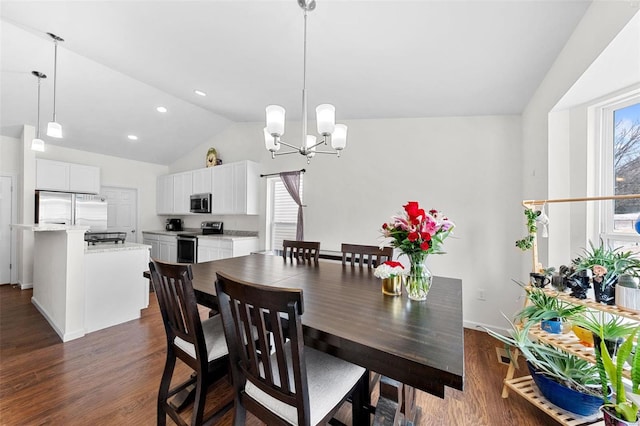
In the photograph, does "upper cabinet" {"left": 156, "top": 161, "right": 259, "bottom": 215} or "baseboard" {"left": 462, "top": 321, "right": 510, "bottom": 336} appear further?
"upper cabinet" {"left": 156, "top": 161, "right": 259, "bottom": 215}

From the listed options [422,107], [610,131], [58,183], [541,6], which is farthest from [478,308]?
[58,183]

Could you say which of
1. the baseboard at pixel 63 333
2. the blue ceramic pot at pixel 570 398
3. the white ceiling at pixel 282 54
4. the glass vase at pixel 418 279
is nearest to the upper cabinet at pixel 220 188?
the white ceiling at pixel 282 54

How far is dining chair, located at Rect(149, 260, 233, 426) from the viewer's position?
122cm

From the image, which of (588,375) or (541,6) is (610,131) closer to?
(541,6)

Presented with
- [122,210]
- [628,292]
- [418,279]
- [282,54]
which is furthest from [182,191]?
[628,292]

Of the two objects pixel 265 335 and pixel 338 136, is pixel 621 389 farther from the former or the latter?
pixel 338 136

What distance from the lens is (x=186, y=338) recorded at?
132 cm

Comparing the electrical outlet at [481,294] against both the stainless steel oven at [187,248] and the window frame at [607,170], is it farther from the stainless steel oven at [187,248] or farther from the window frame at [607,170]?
the stainless steel oven at [187,248]

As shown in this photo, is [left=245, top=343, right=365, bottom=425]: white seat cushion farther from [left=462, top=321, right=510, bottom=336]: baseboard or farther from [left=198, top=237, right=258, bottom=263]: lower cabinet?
[left=198, top=237, right=258, bottom=263]: lower cabinet

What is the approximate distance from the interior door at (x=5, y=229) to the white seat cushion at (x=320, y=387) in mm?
5880

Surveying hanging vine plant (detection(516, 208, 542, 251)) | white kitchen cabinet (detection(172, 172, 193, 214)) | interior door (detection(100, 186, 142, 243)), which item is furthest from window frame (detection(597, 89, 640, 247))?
interior door (detection(100, 186, 142, 243))

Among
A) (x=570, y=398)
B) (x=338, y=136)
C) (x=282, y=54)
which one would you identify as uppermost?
(x=282, y=54)

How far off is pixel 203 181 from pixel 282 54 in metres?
3.44

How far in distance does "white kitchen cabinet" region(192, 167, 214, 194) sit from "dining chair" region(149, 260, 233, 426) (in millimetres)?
3700
